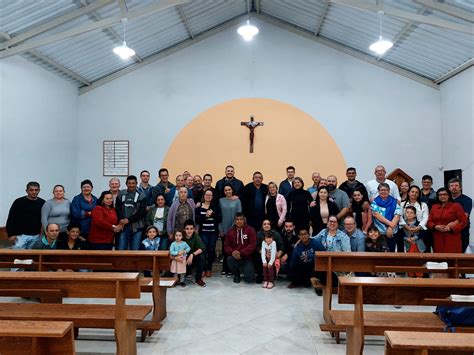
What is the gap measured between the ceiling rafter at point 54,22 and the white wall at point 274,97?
93.7 inches

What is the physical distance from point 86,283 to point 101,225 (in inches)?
85.8

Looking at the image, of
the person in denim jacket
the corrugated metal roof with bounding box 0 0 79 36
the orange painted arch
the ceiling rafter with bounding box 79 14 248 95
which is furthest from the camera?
the ceiling rafter with bounding box 79 14 248 95

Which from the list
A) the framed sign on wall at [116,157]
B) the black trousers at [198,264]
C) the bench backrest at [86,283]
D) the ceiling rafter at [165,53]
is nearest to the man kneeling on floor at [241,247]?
the black trousers at [198,264]

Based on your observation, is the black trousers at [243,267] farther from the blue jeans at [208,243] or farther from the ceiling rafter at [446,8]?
the ceiling rafter at [446,8]

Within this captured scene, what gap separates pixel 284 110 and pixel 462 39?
123 inches

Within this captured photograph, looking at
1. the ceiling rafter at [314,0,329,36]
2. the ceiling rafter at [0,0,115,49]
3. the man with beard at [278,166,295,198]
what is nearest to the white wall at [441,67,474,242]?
the ceiling rafter at [314,0,329,36]

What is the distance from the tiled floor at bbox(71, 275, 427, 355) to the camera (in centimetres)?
287

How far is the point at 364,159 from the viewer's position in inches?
293

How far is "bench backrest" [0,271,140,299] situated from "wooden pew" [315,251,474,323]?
1.70 meters

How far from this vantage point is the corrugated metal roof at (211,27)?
536 cm

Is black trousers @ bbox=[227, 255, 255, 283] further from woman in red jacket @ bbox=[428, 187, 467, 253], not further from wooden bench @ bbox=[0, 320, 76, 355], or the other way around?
wooden bench @ bbox=[0, 320, 76, 355]

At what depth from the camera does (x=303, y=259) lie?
4.60 meters

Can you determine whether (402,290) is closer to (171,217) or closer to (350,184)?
(350,184)

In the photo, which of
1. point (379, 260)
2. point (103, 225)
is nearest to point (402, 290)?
point (379, 260)
